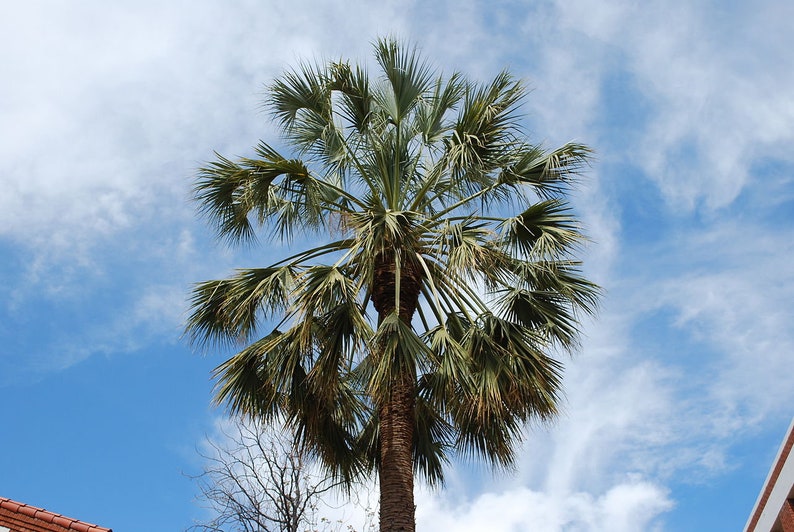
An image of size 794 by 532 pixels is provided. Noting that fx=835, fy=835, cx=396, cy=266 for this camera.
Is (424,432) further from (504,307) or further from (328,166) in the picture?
(328,166)

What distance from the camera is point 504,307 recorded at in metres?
11.6

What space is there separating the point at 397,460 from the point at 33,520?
466 centimetres

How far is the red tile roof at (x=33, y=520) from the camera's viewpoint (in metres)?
10.3

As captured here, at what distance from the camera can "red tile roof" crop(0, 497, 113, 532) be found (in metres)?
10.3

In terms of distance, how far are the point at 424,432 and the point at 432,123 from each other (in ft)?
15.1

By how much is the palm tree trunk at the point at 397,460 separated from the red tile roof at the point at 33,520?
3507 mm

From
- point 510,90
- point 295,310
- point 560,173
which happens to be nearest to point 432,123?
point 510,90

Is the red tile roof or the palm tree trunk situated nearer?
the palm tree trunk

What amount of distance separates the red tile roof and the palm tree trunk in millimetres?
3507

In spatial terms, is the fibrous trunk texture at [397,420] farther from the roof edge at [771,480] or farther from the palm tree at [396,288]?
the roof edge at [771,480]

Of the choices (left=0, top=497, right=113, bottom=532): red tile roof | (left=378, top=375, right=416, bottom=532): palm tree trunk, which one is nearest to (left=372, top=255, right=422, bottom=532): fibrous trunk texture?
(left=378, top=375, right=416, bottom=532): palm tree trunk

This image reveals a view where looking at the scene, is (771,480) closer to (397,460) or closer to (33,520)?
(397,460)

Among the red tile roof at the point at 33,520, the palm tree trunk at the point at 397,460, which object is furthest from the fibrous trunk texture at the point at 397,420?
the red tile roof at the point at 33,520

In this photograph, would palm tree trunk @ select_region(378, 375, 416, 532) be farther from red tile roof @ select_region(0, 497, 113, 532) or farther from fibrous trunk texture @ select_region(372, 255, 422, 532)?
red tile roof @ select_region(0, 497, 113, 532)
